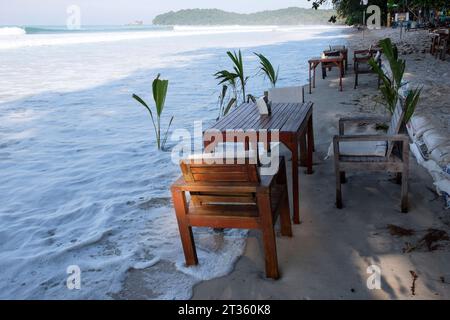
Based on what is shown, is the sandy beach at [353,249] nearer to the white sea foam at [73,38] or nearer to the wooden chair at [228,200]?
the wooden chair at [228,200]

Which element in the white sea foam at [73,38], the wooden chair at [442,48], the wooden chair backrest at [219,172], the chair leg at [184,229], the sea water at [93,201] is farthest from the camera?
the white sea foam at [73,38]

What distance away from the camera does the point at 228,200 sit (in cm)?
220

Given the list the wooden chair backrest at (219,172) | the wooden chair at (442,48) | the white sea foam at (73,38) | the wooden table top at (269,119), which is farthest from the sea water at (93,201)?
the white sea foam at (73,38)

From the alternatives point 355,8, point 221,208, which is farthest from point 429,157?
point 355,8

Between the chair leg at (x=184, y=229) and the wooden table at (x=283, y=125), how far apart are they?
2.62 ft

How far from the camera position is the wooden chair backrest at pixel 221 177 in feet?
6.69

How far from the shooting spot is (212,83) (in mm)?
10133

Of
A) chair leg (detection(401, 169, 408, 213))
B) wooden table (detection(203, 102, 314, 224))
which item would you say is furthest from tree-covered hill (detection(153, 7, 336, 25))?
chair leg (detection(401, 169, 408, 213))

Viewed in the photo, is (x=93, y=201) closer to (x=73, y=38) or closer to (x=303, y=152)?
(x=303, y=152)

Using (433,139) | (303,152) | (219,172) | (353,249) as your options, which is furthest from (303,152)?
(219,172)

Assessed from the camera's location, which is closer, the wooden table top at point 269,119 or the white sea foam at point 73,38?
the wooden table top at point 269,119

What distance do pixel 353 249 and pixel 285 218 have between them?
44 centimetres

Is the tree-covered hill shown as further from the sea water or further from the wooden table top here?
the wooden table top
